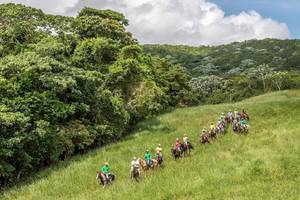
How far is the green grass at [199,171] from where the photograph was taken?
83.5 feet

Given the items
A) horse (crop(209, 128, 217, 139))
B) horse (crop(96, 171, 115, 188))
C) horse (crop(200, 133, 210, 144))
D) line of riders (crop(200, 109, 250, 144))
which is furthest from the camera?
horse (crop(209, 128, 217, 139))

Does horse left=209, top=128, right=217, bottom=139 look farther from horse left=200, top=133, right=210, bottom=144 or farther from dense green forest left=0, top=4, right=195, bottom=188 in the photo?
dense green forest left=0, top=4, right=195, bottom=188

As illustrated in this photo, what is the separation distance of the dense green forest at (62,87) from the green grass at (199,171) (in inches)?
90.6

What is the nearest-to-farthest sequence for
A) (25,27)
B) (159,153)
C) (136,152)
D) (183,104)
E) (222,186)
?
(222,186) → (159,153) → (136,152) → (25,27) → (183,104)

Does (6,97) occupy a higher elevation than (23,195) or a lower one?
higher

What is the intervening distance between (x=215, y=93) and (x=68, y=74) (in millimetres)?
85079

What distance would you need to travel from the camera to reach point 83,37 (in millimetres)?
63531

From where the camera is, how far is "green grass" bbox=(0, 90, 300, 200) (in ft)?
83.5

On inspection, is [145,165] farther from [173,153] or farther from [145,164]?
[173,153]

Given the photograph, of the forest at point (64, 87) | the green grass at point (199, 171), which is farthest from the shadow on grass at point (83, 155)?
the forest at point (64, 87)

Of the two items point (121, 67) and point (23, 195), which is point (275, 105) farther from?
point (23, 195)

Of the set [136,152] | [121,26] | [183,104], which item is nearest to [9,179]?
[136,152]

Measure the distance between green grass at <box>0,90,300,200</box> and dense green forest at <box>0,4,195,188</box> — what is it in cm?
230

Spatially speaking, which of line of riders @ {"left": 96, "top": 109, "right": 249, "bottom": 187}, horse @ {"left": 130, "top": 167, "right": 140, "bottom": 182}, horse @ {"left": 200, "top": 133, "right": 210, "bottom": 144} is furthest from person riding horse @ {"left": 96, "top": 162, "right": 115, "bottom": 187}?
horse @ {"left": 200, "top": 133, "right": 210, "bottom": 144}
